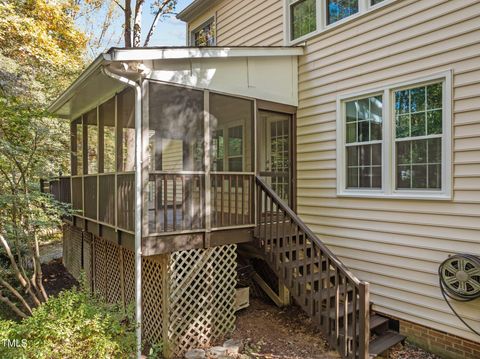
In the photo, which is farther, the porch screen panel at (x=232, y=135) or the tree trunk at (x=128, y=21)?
the tree trunk at (x=128, y=21)

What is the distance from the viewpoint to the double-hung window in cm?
555

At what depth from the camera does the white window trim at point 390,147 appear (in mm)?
4402

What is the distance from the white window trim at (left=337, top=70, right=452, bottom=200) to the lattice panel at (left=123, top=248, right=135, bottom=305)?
3970 millimetres

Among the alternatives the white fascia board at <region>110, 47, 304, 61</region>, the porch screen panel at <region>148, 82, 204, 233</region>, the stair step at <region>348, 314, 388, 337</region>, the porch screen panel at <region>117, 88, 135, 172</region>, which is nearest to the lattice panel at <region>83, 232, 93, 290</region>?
the porch screen panel at <region>117, 88, 135, 172</region>

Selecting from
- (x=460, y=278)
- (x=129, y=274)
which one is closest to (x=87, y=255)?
(x=129, y=274)

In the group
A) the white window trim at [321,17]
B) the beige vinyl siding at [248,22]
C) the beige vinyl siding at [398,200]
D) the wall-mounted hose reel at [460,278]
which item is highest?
the beige vinyl siding at [248,22]

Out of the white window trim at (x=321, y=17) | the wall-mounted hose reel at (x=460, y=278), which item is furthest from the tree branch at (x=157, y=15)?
the wall-mounted hose reel at (x=460, y=278)

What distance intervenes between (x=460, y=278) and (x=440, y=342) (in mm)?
1051

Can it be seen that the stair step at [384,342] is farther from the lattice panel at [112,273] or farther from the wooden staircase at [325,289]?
the lattice panel at [112,273]

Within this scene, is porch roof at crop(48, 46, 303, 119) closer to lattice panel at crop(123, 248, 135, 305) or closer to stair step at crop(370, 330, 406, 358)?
lattice panel at crop(123, 248, 135, 305)

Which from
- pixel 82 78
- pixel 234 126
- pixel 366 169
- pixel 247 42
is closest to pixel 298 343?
pixel 366 169

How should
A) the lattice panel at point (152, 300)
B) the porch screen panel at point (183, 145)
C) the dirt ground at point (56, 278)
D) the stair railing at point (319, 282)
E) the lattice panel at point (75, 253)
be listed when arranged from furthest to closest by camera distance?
the lattice panel at point (75, 253) → the dirt ground at point (56, 278) → the lattice panel at point (152, 300) → the porch screen panel at point (183, 145) → the stair railing at point (319, 282)

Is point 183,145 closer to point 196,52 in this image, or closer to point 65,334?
point 196,52

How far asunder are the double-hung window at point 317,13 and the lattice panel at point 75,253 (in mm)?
7485
